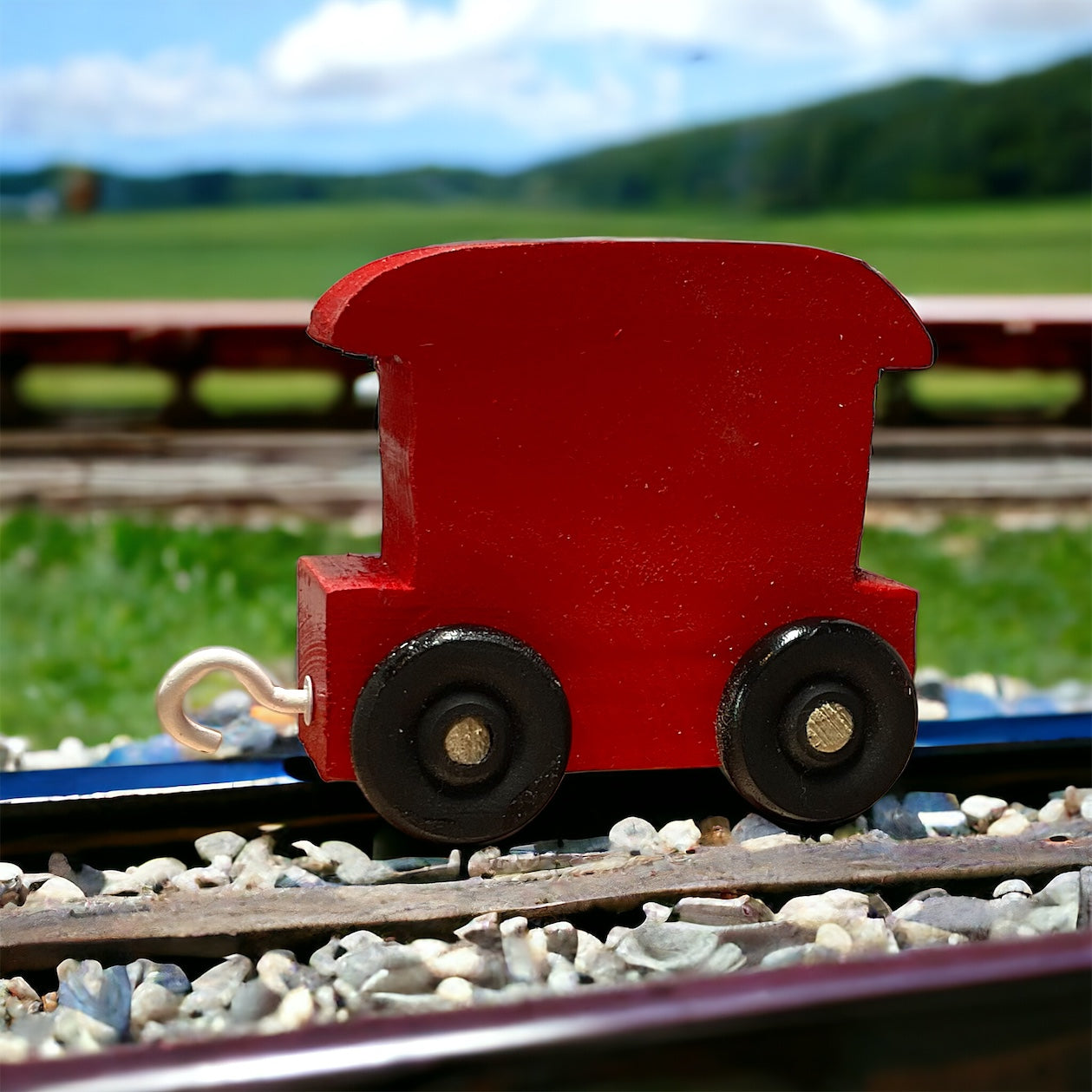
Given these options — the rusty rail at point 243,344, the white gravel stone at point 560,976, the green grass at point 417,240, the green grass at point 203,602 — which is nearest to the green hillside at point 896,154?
the green grass at point 417,240

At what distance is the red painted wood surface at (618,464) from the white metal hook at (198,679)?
0.17 ft

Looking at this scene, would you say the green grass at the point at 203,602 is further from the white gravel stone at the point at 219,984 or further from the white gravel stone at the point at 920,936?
the white gravel stone at the point at 920,936

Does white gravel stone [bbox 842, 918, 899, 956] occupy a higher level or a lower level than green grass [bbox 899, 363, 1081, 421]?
lower

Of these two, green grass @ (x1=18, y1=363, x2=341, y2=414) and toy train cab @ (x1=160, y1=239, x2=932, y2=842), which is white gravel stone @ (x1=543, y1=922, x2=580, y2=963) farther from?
green grass @ (x1=18, y1=363, x2=341, y2=414)

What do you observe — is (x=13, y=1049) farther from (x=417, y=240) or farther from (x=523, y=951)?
(x=417, y=240)

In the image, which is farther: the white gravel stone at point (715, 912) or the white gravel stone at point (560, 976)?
the white gravel stone at point (715, 912)

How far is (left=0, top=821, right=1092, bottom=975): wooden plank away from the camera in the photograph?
181cm

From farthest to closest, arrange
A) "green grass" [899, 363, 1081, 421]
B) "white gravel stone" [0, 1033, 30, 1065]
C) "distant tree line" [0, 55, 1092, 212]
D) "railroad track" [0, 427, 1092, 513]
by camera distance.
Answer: "distant tree line" [0, 55, 1092, 212] < "green grass" [899, 363, 1081, 421] < "railroad track" [0, 427, 1092, 513] < "white gravel stone" [0, 1033, 30, 1065]

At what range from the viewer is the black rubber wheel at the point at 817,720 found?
2076mm

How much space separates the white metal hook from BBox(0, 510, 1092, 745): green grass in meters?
1.31

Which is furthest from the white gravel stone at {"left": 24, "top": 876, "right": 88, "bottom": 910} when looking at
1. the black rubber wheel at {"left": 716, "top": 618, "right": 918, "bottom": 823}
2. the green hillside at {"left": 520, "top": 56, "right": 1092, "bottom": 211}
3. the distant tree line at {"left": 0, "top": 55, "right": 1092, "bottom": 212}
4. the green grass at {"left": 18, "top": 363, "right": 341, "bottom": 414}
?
the green hillside at {"left": 520, "top": 56, "right": 1092, "bottom": 211}

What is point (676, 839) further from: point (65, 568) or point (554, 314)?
point (65, 568)

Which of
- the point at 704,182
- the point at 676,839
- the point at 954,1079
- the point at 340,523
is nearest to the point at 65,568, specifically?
the point at 340,523

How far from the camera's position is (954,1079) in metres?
1.37
